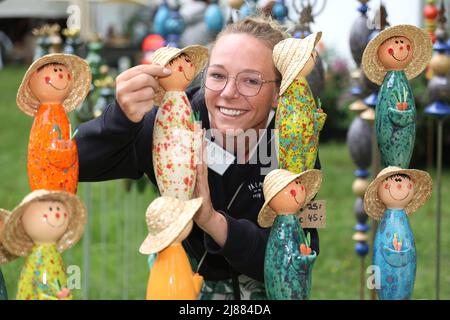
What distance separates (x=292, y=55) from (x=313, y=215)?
0.27 metres

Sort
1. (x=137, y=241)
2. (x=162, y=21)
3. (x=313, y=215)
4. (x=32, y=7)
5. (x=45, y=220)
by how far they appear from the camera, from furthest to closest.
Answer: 1. (x=32, y=7)
2. (x=137, y=241)
3. (x=162, y=21)
4. (x=313, y=215)
5. (x=45, y=220)

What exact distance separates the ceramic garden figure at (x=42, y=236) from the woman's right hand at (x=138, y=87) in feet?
0.57

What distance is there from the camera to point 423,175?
108 centimetres

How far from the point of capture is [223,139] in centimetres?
139

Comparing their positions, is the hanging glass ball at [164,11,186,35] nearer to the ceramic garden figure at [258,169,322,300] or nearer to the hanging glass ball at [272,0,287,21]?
the hanging glass ball at [272,0,287,21]

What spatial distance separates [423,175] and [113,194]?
13.2ft

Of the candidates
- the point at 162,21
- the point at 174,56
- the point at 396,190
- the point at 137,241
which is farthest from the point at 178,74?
the point at 137,241

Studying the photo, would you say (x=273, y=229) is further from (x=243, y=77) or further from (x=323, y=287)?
(x=323, y=287)

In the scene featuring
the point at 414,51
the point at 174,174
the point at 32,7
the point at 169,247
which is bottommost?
the point at 169,247

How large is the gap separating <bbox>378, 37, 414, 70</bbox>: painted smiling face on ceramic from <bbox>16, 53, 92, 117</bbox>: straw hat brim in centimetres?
45

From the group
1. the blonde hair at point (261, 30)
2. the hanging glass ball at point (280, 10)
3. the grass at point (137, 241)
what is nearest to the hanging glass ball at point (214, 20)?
the hanging glass ball at point (280, 10)

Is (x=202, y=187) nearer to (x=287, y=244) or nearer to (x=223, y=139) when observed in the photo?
(x=287, y=244)

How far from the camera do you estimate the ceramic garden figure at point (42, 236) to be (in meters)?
0.95
